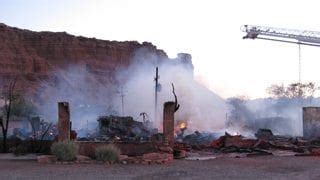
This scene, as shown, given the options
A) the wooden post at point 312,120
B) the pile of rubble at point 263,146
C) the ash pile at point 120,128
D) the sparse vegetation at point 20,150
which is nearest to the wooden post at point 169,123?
the pile of rubble at point 263,146

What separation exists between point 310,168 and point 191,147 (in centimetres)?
1411

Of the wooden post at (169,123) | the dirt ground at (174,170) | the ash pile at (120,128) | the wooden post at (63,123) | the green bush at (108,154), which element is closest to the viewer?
the dirt ground at (174,170)

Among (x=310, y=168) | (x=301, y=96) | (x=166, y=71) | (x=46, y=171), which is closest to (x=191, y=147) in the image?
(x=310, y=168)

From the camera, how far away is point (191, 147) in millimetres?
37312

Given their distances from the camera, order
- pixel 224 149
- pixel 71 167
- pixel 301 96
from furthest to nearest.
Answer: pixel 301 96
pixel 224 149
pixel 71 167

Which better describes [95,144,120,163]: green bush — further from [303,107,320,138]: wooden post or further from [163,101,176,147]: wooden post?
[303,107,320,138]: wooden post

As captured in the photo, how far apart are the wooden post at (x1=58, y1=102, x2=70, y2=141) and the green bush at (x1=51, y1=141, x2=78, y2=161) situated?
2017 mm

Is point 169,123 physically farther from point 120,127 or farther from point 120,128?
point 120,127

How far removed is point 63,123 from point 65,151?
2.95m

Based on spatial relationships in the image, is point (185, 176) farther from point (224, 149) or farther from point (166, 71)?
point (166, 71)

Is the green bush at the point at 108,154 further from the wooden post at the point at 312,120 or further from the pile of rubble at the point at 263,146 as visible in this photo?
the wooden post at the point at 312,120

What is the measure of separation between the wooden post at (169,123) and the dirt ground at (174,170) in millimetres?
2920

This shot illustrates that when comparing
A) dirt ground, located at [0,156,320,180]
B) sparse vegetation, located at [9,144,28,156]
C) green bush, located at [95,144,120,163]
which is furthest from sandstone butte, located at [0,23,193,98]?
dirt ground, located at [0,156,320,180]

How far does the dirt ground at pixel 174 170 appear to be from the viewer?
20.3m
